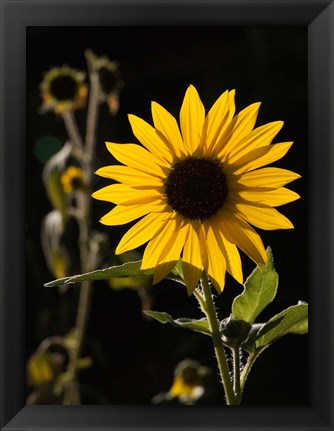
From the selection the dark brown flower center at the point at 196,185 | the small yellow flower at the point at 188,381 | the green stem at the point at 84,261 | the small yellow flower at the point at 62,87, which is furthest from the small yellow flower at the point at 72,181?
the dark brown flower center at the point at 196,185

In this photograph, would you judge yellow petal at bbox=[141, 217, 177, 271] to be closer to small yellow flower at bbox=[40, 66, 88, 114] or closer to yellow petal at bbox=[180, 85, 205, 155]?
yellow petal at bbox=[180, 85, 205, 155]

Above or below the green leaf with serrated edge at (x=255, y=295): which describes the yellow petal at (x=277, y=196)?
above

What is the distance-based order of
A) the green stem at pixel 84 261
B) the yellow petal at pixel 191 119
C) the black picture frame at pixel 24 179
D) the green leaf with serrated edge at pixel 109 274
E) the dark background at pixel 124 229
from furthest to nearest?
the dark background at pixel 124 229
the green stem at pixel 84 261
the black picture frame at pixel 24 179
the yellow petal at pixel 191 119
the green leaf with serrated edge at pixel 109 274

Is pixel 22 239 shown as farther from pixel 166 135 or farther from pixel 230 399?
pixel 230 399

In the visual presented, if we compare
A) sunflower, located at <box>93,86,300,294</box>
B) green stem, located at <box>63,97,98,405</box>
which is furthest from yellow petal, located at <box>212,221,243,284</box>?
green stem, located at <box>63,97,98,405</box>

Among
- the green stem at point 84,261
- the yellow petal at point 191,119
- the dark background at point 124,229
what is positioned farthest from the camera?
the dark background at point 124,229

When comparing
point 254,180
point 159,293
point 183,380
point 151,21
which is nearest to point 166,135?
point 254,180

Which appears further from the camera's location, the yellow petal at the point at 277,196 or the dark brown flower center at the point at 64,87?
the dark brown flower center at the point at 64,87

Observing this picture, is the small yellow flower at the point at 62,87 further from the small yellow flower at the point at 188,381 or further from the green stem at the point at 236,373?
the green stem at the point at 236,373

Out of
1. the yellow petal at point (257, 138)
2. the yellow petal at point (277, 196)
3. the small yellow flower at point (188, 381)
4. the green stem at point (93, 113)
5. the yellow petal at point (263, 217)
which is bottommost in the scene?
the small yellow flower at point (188, 381)
